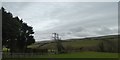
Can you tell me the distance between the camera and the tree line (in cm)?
3941

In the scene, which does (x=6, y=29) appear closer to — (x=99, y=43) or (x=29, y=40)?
(x=29, y=40)

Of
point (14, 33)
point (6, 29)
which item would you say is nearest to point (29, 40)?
point (14, 33)

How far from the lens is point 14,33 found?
1674 inches

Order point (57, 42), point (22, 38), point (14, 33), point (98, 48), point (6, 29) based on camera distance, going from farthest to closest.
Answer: point (57, 42), point (98, 48), point (22, 38), point (14, 33), point (6, 29)

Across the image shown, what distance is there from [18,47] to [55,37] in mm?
29590

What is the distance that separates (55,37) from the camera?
8256cm

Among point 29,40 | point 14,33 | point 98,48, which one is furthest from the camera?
point 98,48

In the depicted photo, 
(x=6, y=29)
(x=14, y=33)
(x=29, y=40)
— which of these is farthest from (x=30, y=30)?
(x=6, y=29)

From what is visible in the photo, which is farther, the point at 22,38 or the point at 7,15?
the point at 22,38

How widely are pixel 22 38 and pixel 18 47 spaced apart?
7.92 ft

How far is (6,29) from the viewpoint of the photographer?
127ft

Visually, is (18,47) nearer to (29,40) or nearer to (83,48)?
(29,40)

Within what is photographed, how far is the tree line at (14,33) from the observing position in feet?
129

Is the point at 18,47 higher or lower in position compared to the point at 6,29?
lower
